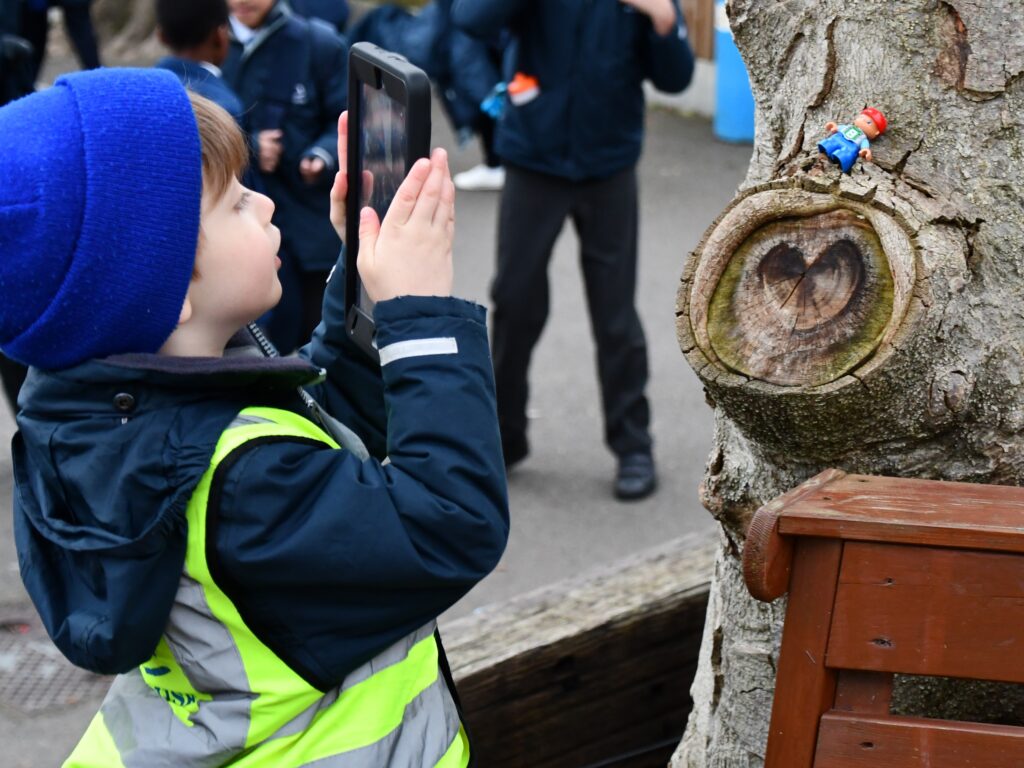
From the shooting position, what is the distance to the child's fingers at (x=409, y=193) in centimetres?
150

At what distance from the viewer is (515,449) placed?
16.3 ft

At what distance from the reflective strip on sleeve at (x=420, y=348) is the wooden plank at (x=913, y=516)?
1.32 ft

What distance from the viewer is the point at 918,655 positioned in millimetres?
1453

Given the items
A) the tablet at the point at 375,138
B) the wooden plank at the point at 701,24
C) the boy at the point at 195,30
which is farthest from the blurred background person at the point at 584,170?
the wooden plank at the point at 701,24

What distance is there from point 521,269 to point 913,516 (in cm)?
329

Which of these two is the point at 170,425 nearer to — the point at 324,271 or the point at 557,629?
the point at 557,629

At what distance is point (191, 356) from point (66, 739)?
231 centimetres

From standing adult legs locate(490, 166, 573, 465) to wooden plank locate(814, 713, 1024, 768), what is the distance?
127 inches

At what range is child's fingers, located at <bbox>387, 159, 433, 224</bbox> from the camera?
150 centimetres

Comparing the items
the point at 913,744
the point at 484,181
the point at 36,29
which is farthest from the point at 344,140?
the point at 36,29

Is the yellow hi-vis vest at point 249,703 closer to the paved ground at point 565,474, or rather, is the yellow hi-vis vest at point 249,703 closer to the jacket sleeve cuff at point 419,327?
the jacket sleeve cuff at point 419,327

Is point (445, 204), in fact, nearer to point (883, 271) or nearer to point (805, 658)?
point (883, 271)

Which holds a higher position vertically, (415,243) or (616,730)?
(415,243)

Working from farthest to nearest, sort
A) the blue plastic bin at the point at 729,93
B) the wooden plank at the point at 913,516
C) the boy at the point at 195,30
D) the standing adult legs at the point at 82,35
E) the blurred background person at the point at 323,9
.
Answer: the standing adult legs at the point at 82,35 → the blue plastic bin at the point at 729,93 → the blurred background person at the point at 323,9 → the boy at the point at 195,30 → the wooden plank at the point at 913,516
